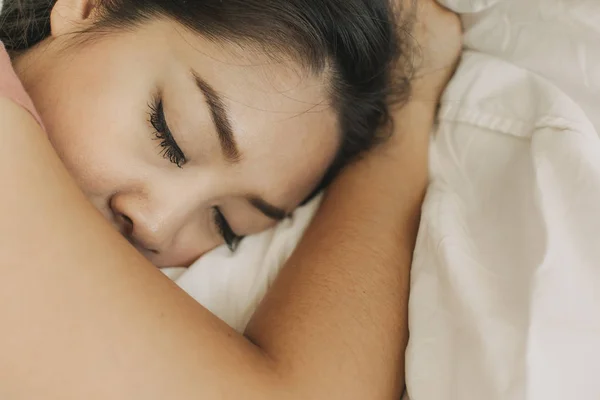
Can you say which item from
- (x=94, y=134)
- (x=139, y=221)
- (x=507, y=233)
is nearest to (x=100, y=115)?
(x=94, y=134)

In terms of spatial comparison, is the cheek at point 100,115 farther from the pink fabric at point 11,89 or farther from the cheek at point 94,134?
the pink fabric at point 11,89

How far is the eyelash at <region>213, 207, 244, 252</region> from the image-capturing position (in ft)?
3.17

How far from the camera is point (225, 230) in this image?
980mm

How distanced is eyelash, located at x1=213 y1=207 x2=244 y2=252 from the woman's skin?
154 mm

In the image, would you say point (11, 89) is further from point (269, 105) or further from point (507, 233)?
point (507, 233)

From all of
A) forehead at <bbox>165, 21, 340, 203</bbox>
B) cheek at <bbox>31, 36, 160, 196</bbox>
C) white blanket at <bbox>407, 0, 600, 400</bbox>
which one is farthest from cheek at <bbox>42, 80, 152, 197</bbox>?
white blanket at <bbox>407, 0, 600, 400</bbox>

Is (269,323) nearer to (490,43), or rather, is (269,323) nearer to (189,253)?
(189,253)

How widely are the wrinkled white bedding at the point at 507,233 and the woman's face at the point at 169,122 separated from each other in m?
→ 0.09

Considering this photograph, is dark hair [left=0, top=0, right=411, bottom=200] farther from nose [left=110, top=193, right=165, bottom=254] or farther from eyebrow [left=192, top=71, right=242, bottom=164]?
nose [left=110, top=193, right=165, bottom=254]

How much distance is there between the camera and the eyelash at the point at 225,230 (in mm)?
966

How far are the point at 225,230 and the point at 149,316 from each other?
1.36ft

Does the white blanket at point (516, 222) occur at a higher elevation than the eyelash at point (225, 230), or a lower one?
higher

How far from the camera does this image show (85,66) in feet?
2.64

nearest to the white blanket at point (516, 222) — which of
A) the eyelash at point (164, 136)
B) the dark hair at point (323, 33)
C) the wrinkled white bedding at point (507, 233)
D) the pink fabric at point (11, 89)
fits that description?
the wrinkled white bedding at point (507, 233)
